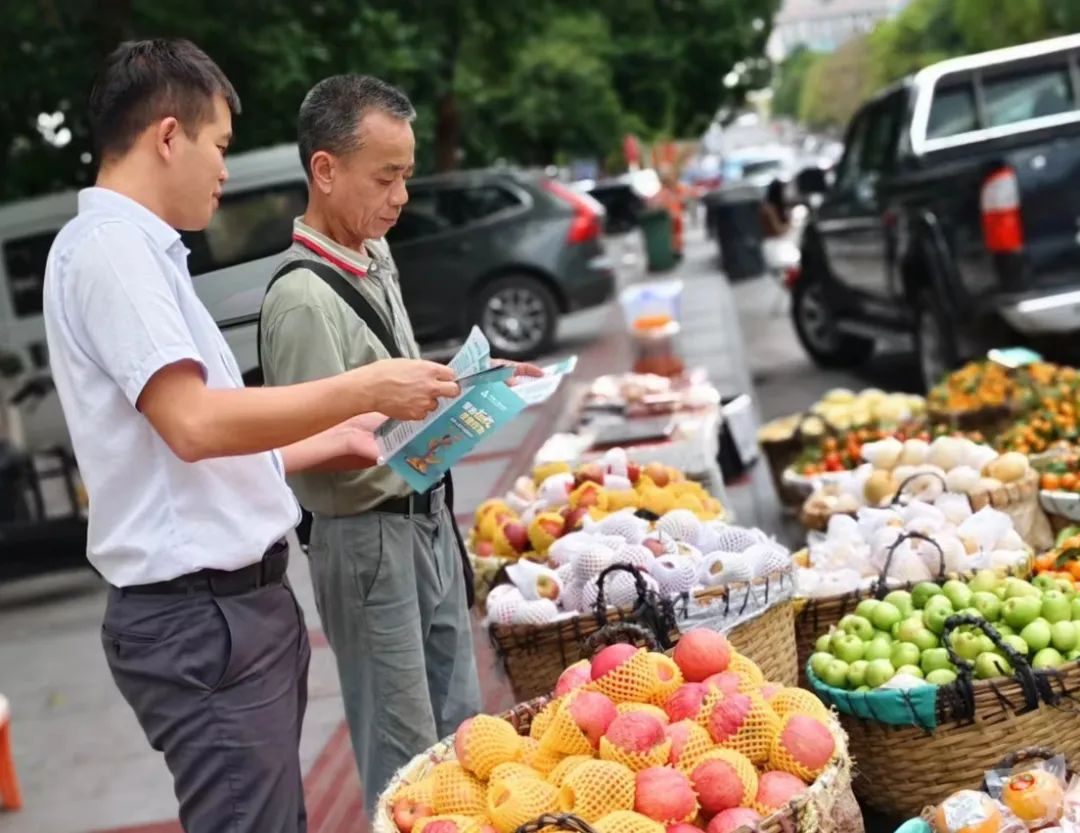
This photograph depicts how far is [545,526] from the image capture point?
15.2ft

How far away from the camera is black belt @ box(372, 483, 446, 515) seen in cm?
331

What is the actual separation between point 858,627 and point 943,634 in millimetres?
403

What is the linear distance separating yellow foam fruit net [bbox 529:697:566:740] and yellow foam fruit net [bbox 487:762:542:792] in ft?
0.49

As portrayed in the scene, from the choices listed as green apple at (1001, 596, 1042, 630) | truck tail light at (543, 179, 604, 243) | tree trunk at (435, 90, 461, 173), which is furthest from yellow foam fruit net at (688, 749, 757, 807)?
tree trunk at (435, 90, 461, 173)

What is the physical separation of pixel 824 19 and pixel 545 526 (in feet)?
595

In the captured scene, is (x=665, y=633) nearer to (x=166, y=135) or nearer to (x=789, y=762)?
(x=789, y=762)

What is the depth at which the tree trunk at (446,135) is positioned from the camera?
17203mm

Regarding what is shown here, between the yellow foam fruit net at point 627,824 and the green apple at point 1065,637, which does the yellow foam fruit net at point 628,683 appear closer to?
the yellow foam fruit net at point 627,824

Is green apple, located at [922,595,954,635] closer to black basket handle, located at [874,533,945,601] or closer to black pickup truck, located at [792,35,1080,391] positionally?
black basket handle, located at [874,533,945,601]

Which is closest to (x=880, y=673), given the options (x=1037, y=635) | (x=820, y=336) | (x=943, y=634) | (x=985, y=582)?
(x=943, y=634)

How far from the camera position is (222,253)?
472 cm

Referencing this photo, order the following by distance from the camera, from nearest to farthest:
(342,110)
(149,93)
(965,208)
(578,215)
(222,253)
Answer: (149,93), (342,110), (222,253), (965,208), (578,215)

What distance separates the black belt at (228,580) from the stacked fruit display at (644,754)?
1.83 ft

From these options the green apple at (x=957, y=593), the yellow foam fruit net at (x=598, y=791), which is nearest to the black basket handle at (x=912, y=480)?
the green apple at (x=957, y=593)
